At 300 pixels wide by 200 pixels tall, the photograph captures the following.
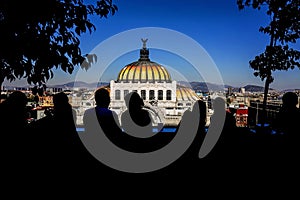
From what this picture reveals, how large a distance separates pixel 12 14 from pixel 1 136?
1.18 metres

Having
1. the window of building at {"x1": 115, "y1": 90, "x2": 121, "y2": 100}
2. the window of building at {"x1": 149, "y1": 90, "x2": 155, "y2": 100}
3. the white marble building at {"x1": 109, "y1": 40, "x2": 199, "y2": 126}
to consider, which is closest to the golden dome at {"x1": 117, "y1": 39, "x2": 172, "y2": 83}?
the white marble building at {"x1": 109, "y1": 40, "x2": 199, "y2": 126}

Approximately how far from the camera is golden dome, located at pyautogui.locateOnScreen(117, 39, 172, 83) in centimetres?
5681

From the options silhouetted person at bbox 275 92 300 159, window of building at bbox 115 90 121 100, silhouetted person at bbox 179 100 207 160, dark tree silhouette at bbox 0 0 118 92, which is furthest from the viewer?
window of building at bbox 115 90 121 100

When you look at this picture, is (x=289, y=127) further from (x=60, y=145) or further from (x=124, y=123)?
(x=60, y=145)

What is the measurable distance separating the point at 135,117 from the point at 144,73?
2107 inches

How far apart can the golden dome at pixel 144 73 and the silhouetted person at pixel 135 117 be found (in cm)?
5260

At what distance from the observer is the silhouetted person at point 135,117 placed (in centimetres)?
357

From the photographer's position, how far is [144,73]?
5691 centimetres

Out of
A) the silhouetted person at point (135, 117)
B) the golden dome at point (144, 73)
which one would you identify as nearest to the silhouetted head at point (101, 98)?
the silhouetted person at point (135, 117)

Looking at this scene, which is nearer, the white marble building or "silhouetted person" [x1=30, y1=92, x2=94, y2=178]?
"silhouetted person" [x1=30, y1=92, x2=94, y2=178]

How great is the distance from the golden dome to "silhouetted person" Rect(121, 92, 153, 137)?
173 feet

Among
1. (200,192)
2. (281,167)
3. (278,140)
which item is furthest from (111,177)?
(278,140)

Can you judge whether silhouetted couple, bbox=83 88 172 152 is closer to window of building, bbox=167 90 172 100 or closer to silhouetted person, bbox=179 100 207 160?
silhouetted person, bbox=179 100 207 160

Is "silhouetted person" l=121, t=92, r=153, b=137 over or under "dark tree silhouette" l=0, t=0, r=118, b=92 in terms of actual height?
under
